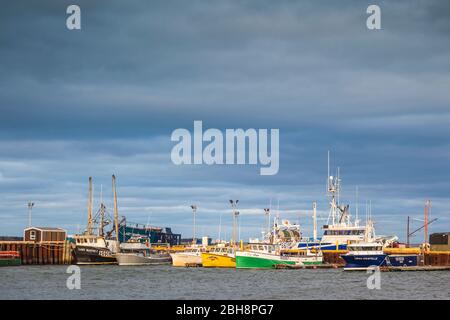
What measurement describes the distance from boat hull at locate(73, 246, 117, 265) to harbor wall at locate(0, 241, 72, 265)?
495cm

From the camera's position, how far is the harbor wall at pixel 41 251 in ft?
507

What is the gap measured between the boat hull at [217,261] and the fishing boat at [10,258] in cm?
3467

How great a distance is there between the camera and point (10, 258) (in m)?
Result: 145

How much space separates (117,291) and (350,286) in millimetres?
25694

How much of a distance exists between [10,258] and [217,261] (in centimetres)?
3829

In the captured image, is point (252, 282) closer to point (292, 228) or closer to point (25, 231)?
point (292, 228)

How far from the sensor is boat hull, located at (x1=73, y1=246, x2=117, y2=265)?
508 ft

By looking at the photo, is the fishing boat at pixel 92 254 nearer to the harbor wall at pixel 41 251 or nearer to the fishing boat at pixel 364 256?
the harbor wall at pixel 41 251

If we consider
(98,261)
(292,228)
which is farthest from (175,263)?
(292,228)

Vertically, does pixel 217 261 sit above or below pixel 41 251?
below

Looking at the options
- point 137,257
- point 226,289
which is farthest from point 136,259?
point 226,289

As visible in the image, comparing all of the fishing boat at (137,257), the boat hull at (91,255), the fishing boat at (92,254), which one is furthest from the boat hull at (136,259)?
the boat hull at (91,255)

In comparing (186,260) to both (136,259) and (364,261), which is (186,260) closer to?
(136,259)
